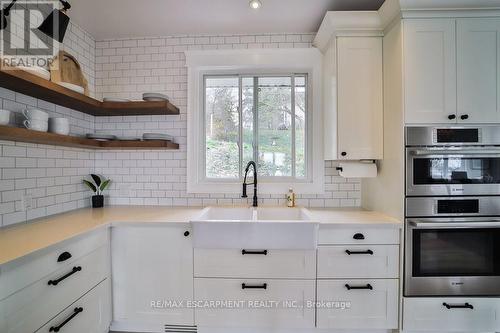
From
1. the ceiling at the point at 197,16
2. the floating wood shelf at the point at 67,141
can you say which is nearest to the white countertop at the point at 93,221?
the floating wood shelf at the point at 67,141

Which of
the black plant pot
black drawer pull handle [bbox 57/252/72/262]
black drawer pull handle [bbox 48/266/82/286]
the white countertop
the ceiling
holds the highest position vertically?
the ceiling

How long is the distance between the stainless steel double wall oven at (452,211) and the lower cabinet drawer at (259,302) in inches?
29.8

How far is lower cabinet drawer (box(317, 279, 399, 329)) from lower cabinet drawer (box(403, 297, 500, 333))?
0.34ft

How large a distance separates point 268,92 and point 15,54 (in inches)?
79.3

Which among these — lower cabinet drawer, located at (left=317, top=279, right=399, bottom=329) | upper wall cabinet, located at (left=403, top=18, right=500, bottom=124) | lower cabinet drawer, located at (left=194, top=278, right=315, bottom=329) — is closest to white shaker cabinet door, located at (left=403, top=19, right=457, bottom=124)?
upper wall cabinet, located at (left=403, top=18, right=500, bottom=124)

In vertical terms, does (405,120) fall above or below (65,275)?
above

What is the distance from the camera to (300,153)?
7.86 ft

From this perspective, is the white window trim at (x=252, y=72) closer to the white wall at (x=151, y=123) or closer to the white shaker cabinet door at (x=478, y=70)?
the white wall at (x=151, y=123)

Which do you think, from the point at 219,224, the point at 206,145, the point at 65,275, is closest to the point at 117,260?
the point at 65,275

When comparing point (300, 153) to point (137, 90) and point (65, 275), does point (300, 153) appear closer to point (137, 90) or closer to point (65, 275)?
point (137, 90)

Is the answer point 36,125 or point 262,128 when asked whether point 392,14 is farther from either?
point 36,125

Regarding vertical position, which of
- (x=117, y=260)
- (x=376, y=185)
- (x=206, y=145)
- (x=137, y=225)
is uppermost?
(x=206, y=145)

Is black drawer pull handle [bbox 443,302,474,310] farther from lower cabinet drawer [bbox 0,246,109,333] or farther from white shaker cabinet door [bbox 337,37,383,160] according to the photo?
lower cabinet drawer [bbox 0,246,109,333]

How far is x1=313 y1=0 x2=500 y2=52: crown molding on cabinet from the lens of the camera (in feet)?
5.24
